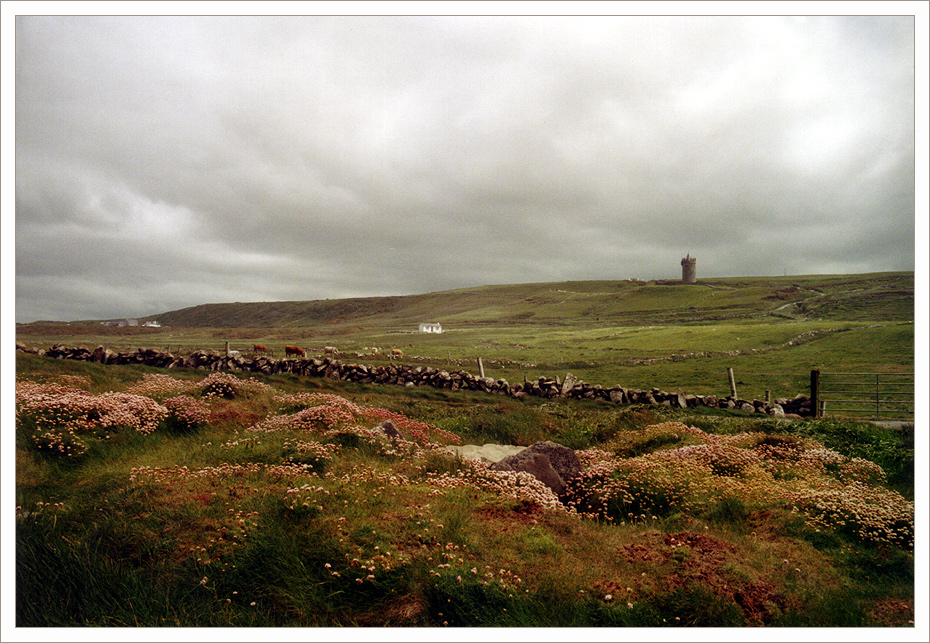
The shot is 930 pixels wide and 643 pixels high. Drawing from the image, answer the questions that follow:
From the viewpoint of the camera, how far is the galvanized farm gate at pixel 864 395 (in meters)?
11.7

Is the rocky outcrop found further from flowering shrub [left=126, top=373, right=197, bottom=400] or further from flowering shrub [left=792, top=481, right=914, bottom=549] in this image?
flowering shrub [left=126, top=373, right=197, bottom=400]

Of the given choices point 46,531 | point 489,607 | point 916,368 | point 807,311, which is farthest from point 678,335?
point 46,531

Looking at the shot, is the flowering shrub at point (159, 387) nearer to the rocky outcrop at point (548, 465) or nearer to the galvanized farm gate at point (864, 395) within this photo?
the rocky outcrop at point (548, 465)

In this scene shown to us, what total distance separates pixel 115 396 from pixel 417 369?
432 inches

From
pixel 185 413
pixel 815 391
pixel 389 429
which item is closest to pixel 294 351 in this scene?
pixel 185 413

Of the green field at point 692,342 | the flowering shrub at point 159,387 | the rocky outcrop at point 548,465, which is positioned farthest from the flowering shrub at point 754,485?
the flowering shrub at point 159,387

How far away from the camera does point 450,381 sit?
17516 millimetres

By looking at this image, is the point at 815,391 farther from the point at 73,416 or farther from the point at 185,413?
the point at 73,416

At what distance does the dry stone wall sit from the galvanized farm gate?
1.04 m

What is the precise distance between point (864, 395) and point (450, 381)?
13839mm

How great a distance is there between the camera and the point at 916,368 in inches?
244

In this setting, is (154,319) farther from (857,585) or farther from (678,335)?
(678,335)

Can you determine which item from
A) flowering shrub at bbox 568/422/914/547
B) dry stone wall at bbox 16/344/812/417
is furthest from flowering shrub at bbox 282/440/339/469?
dry stone wall at bbox 16/344/812/417

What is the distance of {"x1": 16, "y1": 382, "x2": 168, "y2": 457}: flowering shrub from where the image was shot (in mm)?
6367
